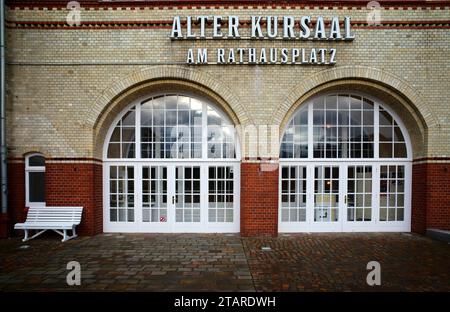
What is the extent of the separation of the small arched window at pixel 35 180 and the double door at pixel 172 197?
5.70ft

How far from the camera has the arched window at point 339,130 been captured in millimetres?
8391

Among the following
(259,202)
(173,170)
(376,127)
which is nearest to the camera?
(259,202)

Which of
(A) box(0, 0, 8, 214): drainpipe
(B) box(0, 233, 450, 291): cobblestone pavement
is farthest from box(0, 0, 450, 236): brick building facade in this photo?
(B) box(0, 233, 450, 291): cobblestone pavement

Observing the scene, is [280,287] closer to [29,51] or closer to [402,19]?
[402,19]

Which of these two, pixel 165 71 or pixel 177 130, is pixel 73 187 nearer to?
pixel 177 130

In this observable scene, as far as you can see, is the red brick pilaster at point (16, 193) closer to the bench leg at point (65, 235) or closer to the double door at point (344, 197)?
the bench leg at point (65, 235)

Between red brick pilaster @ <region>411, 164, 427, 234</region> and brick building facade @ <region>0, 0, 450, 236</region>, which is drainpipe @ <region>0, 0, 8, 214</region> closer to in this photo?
brick building facade @ <region>0, 0, 450, 236</region>

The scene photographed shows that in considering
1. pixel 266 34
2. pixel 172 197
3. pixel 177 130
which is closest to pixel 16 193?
pixel 172 197

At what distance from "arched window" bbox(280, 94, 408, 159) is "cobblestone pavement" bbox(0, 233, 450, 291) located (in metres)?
2.45

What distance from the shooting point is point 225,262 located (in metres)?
5.76

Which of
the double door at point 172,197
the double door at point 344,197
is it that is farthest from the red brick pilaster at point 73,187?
the double door at point 344,197

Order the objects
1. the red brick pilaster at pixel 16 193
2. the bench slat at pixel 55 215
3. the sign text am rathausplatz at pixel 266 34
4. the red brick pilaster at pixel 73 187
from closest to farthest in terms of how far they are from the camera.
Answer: the bench slat at pixel 55 215 → the sign text am rathausplatz at pixel 266 34 → the red brick pilaster at pixel 73 187 → the red brick pilaster at pixel 16 193

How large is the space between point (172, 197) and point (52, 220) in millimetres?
3260

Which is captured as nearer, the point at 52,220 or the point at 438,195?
the point at 52,220
